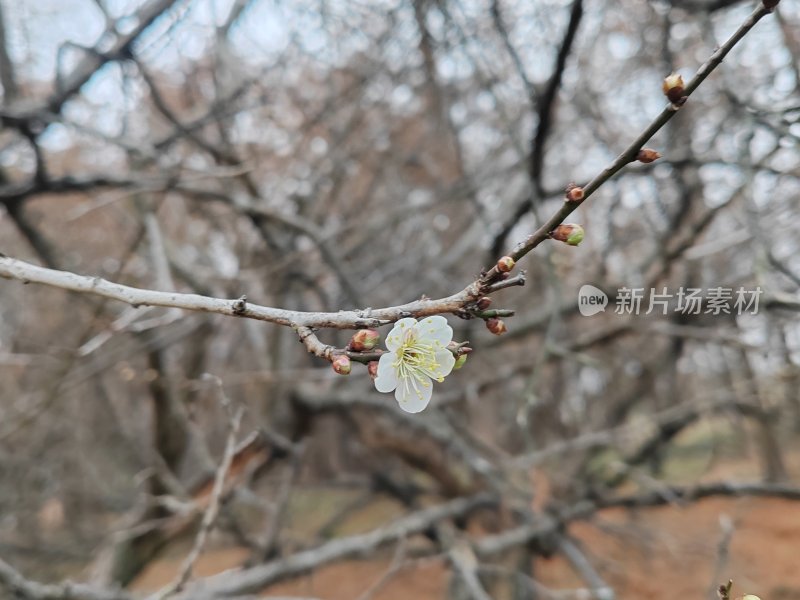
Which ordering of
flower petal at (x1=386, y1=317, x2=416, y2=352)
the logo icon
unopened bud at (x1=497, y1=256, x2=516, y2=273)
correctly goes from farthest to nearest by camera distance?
1. the logo icon
2. flower petal at (x1=386, y1=317, x2=416, y2=352)
3. unopened bud at (x1=497, y1=256, x2=516, y2=273)

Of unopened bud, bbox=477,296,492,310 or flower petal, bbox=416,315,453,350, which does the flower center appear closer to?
flower petal, bbox=416,315,453,350

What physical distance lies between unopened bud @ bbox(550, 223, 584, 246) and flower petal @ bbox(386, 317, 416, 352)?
0.67 ft

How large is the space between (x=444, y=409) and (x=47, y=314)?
386 centimetres

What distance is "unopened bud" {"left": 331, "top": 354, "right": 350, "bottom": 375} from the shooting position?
2.17 ft

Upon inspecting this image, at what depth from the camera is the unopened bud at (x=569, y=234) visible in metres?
0.71

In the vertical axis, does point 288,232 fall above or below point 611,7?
below

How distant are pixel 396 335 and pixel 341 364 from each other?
0.13 metres

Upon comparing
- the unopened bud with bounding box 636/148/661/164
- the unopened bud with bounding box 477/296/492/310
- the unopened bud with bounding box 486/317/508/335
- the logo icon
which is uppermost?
the logo icon

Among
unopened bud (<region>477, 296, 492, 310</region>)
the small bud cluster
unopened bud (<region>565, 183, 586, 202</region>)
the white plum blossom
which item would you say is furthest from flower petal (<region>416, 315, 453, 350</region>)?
the small bud cluster

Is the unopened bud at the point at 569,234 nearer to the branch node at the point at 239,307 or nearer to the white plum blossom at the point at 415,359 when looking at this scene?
the white plum blossom at the point at 415,359

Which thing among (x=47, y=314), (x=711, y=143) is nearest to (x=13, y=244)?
(x=47, y=314)

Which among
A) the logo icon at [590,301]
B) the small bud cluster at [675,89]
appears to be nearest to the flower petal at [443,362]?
the small bud cluster at [675,89]

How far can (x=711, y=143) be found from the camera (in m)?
2.78

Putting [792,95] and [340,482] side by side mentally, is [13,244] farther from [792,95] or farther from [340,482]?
[792,95]
